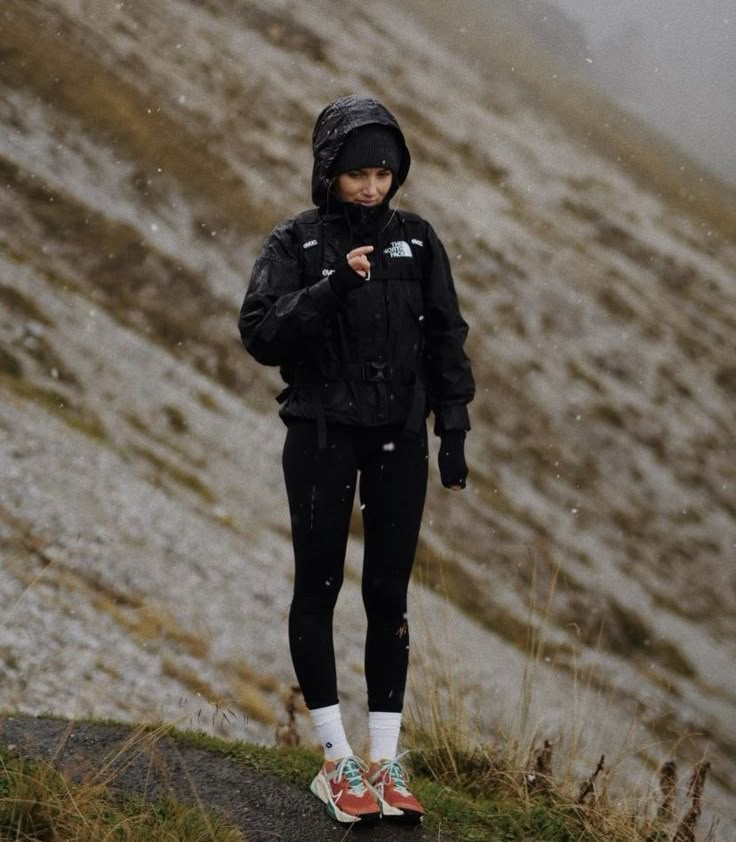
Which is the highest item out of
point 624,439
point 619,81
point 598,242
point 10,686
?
point 619,81

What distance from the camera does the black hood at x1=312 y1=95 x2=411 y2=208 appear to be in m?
4.32

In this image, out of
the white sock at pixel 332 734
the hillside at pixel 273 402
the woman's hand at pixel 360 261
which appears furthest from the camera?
the hillside at pixel 273 402

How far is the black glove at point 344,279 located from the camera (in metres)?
4.13

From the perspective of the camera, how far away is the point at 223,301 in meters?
25.0

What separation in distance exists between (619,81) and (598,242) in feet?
196

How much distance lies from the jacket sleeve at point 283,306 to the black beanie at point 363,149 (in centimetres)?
39

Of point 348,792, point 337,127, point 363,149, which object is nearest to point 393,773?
point 348,792

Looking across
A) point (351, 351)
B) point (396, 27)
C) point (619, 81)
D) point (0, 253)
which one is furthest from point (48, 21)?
point (619, 81)

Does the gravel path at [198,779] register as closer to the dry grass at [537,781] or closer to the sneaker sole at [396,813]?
the sneaker sole at [396,813]

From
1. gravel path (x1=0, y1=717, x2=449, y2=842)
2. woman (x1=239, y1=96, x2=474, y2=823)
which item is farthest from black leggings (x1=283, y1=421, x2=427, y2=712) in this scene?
gravel path (x1=0, y1=717, x2=449, y2=842)

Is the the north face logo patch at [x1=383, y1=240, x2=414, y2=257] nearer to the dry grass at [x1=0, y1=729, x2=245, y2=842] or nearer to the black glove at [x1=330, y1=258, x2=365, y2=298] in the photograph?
the black glove at [x1=330, y1=258, x2=365, y2=298]

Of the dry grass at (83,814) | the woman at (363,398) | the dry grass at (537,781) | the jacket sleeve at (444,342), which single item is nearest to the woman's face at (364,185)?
the woman at (363,398)

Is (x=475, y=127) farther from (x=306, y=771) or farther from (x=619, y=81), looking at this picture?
(x=619, y=81)

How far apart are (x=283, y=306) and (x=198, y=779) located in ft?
7.80
